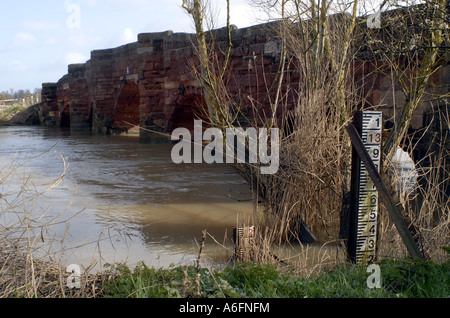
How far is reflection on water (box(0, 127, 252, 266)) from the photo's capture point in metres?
5.01

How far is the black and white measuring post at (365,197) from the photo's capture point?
11.8 feet

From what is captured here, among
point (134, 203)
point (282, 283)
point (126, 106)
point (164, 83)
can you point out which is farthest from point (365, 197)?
point (126, 106)

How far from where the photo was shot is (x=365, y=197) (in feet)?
11.9

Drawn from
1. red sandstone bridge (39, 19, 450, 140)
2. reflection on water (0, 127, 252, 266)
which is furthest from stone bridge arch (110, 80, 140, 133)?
reflection on water (0, 127, 252, 266)

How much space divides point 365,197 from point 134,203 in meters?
4.45

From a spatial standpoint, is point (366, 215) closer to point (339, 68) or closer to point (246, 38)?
point (339, 68)

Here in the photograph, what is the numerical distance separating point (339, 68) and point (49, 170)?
24.7 feet

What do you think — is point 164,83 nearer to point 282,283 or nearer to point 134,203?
point 134,203

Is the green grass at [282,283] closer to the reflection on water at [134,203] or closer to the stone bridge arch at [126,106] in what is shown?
the reflection on water at [134,203]

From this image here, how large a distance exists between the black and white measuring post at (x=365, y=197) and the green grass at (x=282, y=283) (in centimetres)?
21

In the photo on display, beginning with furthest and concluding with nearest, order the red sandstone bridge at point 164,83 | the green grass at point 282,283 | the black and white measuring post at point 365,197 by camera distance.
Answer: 1. the red sandstone bridge at point 164,83
2. the black and white measuring post at point 365,197
3. the green grass at point 282,283

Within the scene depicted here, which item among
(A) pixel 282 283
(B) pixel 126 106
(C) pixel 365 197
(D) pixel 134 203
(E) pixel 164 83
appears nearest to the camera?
(A) pixel 282 283

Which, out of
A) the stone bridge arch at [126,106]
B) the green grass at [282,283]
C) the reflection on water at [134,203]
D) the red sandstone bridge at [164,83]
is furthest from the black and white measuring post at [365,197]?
the stone bridge arch at [126,106]
